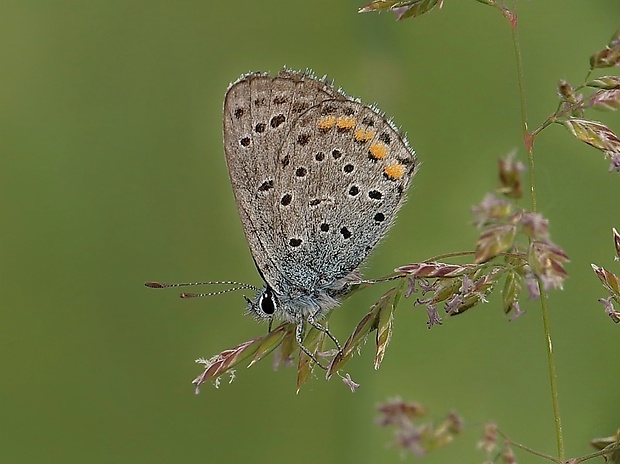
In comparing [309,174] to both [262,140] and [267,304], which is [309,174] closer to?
[262,140]

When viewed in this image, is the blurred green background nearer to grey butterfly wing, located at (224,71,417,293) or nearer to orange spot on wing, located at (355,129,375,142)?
grey butterfly wing, located at (224,71,417,293)

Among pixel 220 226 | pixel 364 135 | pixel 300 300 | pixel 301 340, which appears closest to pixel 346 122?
pixel 364 135

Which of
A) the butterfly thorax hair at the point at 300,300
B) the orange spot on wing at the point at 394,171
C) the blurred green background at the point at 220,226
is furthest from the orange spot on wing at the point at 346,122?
the blurred green background at the point at 220,226

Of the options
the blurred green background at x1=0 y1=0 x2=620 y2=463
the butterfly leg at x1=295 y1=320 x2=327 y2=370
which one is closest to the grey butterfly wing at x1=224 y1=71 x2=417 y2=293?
the butterfly leg at x1=295 y1=320 x2=327 y2=370

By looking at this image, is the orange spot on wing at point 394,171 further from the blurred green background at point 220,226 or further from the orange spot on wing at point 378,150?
the blurred green background at point 220,226

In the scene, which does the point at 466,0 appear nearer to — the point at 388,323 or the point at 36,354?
the point at 388,323

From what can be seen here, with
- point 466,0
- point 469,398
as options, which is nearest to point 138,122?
point 466,0
